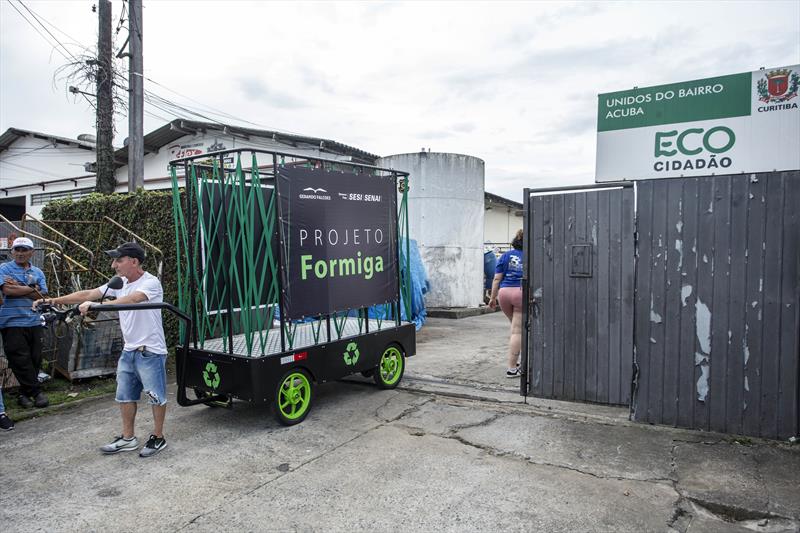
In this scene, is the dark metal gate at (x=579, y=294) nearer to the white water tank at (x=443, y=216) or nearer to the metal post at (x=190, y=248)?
the metal post at (x=190, y=248)

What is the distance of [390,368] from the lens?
6453 mm

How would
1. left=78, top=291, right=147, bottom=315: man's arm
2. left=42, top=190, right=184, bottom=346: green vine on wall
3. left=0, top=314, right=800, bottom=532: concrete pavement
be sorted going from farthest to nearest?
left=42, top=190, right=184, bottom=346: green vine on wall, left=78, top=291, right=147, bottom=315: man's arm, left=0, top=314, right=800, bottom=532: concrete pavement

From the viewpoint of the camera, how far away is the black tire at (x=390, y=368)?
6270mm

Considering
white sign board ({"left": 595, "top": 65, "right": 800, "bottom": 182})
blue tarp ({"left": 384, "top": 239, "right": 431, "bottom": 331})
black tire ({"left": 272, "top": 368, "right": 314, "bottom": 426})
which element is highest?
white sign board ({"left": 595, "top": 65, "right": 800, "bottom": 182})

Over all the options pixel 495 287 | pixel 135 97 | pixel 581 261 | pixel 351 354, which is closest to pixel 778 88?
pixel 581 261

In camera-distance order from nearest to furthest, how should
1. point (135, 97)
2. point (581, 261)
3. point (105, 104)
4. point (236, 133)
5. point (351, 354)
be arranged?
point (581, 261), point (351, 354), point (135, 97), point (105, 104), point (236, 133)

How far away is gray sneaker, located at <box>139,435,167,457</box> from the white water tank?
29.0 ft

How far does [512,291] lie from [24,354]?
218 inches

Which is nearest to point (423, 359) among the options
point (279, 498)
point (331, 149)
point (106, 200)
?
point (279, 498)

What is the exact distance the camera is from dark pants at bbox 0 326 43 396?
5.75 m

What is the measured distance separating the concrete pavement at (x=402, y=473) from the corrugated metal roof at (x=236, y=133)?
8.85m

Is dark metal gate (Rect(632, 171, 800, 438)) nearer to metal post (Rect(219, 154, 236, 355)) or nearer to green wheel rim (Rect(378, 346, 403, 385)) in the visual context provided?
green wheel rim (Rect(378, 346, 403, 385))

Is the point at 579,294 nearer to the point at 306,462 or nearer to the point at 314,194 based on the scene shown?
the point at 314,194

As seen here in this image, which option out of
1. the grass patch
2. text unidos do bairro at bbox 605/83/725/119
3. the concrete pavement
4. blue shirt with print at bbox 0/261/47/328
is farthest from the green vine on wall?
text unidos do bairro at bbox 605/83/725/119
